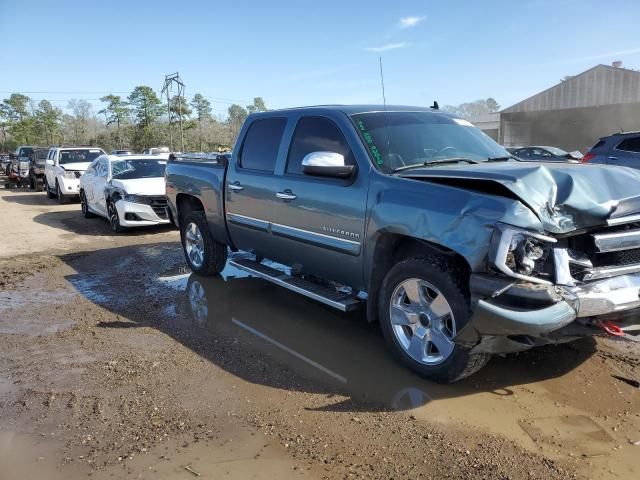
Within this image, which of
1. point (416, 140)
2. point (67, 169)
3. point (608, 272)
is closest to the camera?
point (608, 272)

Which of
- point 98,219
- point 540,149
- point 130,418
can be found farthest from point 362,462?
point 540,149

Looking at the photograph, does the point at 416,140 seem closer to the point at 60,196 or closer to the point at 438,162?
the point at 438,162

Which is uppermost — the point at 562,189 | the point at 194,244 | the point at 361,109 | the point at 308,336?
the point at 361,109

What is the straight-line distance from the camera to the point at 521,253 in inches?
124

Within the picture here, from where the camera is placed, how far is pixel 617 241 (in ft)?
11.0

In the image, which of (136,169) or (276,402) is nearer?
(276,402)

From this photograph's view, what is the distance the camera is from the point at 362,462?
115 inches

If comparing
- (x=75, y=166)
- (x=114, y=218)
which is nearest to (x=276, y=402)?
(x=114, y=218)

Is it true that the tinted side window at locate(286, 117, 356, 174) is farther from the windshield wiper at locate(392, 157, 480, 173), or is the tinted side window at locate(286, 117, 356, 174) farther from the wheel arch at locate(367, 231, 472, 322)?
the wheel arch at locate(367, 231, 472, 322)

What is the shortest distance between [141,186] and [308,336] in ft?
23.4

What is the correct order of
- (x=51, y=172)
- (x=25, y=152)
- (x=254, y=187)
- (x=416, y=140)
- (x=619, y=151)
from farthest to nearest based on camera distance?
(x=25, y=152) → (x=51, y=172) → (x=619, y=151) → (x=254, y=187) → (x=416, y=140)

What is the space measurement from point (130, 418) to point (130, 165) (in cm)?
933

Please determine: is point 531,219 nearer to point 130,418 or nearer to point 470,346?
point 470,346

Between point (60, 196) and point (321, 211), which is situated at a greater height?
point (321, 211)
